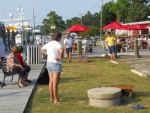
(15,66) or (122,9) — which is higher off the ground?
(122,9)

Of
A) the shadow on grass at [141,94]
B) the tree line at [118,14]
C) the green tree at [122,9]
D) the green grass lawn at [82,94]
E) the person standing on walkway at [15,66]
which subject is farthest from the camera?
the green tree at [122,9]

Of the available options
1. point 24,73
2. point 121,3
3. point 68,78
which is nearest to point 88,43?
point 68,78

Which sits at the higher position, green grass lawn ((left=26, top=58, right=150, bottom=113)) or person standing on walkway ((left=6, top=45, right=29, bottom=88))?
person standing on walkway ((left=6, top=45, right=29, bottom=88))

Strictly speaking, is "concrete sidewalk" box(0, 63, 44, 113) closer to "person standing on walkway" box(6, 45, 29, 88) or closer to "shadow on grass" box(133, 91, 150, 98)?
"person standing on walkway" box(6, 45, 29, 88)

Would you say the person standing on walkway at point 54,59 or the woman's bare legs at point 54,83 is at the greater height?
the person standing on walkway at point 54,59

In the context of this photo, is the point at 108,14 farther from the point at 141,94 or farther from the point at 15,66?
the point at 141,94

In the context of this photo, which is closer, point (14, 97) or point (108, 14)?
point (14, 97)

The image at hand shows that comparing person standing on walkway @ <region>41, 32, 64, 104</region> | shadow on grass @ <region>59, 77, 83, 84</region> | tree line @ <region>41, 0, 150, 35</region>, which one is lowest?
shadow on grass @ <region>59, 77, 83, 84</region>

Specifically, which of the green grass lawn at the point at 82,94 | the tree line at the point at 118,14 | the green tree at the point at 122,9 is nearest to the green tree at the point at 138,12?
the tree line at the point at 118,14

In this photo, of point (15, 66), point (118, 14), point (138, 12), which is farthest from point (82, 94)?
point (118, 14)

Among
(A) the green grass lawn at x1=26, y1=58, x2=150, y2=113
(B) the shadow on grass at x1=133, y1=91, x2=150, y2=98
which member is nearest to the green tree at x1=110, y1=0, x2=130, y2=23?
(A) the green grass lawn at x1=26, y1=58, x2=150, y2=113

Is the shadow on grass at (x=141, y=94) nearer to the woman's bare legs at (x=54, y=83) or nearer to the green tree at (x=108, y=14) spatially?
the woman's bare legs at (x=54, y=83)

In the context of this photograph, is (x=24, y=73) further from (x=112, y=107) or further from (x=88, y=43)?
(x=88, y=43)

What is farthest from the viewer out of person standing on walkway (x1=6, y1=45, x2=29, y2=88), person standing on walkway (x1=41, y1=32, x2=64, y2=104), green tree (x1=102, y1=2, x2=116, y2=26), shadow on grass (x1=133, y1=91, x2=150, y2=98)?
green tree (x1=102, y1=2, x2=116, y2=26)
